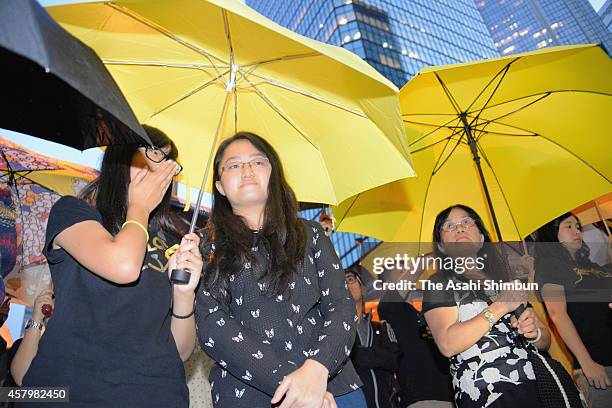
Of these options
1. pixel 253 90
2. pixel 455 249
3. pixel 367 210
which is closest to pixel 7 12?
pixel 253 90

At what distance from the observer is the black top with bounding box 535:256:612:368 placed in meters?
4.00

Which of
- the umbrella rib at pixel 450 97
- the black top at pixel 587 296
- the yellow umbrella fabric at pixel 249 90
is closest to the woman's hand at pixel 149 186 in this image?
the yellow umbrella fabric at pixel 249 90

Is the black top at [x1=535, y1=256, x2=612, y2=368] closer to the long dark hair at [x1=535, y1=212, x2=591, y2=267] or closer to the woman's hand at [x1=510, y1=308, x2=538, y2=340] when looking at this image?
the long dark hair at [x1=535, y1=212, x2=591, y2=267]

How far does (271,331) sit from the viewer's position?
2098mm

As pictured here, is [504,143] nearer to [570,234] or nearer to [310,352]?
[570,234]

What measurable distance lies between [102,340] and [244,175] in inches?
50.8

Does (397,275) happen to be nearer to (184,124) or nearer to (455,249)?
(455,249)

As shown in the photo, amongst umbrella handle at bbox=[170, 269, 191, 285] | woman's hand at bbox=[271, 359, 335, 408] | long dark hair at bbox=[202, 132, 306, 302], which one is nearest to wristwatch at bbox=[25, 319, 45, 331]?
long dark hair at bbox=[202, 132, 306, 302]

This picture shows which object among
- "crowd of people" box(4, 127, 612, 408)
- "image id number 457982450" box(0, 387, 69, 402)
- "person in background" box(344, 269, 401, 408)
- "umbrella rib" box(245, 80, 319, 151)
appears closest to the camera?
"image id number 457982450" box(0, 387, 69, 402)

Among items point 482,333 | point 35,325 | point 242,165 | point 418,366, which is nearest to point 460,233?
point 482,333

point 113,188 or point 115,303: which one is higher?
point 113,188

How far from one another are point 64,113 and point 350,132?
81.3 inches

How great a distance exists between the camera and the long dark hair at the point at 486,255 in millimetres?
3432

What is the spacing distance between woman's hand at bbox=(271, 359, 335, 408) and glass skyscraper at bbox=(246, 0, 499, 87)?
56.2 metres
